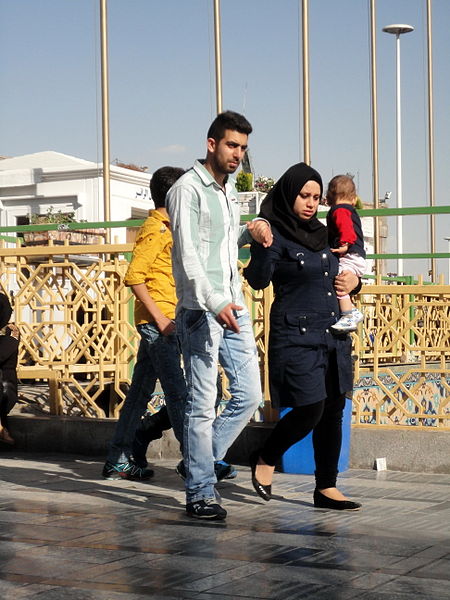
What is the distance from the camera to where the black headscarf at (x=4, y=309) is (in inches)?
368

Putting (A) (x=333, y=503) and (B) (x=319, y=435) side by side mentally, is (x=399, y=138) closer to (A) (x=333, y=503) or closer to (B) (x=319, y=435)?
(B) (x=319, y=435)

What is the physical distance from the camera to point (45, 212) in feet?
134

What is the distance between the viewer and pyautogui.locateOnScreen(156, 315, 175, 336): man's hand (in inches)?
274

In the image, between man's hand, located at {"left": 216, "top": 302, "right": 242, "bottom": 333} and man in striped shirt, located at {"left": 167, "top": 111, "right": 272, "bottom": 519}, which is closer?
man's hand, located at {"left": 216, "top": 302, "right": 242, "bottom": 333}

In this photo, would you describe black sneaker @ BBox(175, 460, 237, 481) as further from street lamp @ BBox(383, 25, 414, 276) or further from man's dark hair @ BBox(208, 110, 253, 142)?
street lamp @ BBox(383, 25, 414, 276)

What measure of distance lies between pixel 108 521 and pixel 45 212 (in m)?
35.4

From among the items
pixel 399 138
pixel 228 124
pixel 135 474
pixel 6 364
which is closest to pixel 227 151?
pixel 228 124

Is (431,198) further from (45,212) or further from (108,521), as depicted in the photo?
(108,521)

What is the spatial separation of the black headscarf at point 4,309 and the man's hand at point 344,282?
11.6 feet

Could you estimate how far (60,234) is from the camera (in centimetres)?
2148

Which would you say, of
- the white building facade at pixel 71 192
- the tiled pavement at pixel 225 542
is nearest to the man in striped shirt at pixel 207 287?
the tiled pavement at pixel 225 542

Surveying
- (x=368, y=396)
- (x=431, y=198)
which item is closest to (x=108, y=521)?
(x=368, y=396)

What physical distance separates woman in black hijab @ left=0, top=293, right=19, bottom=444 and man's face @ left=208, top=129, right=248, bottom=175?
3.52m

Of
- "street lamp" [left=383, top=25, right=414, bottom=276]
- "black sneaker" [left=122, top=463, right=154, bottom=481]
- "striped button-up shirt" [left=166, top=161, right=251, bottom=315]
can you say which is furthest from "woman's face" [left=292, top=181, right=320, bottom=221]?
"street lamp" [left=383, top=25, right=414, bottom=276]
